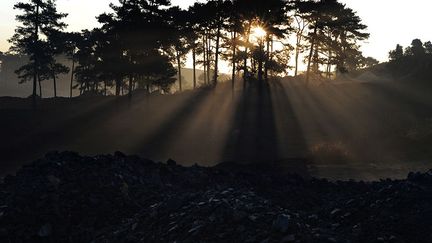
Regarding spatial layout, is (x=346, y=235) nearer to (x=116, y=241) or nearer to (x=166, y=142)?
(x=116, y=241)

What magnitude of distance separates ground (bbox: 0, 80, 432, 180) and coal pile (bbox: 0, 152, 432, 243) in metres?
11.3

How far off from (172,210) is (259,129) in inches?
1014

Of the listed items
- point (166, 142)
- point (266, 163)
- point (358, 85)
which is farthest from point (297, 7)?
point (266, 163)

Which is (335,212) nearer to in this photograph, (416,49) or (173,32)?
(173,32)

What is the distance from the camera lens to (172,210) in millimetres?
10711

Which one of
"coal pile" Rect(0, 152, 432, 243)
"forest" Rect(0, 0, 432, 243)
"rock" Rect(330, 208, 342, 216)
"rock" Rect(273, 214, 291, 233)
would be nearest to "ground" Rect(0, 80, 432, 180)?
"forest" Rect(0, 0, 432, 243)

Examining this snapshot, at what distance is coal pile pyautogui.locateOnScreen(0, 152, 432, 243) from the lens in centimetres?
892

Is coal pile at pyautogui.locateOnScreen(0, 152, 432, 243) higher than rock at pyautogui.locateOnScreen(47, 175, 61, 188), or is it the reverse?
rock at pyautogui.locateOnScreen(47, 175, 61, 188)

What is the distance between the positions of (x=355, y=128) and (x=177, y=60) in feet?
106

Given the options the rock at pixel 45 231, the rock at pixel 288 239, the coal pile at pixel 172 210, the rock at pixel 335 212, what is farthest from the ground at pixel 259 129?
the rock at pixel 45 231

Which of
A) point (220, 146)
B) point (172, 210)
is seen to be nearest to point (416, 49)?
point (220, 146)

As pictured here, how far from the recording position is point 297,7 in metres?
49.2

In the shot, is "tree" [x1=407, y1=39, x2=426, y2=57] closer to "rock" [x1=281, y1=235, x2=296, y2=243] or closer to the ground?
the ground

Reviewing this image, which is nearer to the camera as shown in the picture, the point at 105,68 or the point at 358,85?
the point at 105,68
